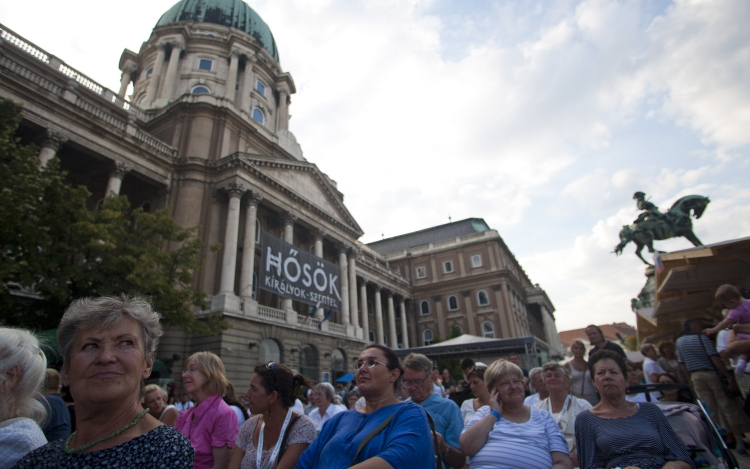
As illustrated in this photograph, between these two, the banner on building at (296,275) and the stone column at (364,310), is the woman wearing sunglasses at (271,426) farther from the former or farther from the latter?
the stone column at (364,310)

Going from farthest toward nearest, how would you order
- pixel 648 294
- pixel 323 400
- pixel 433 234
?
pixel 433 234, pixel 648 294, pixel 323 400

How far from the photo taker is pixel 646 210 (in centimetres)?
2275

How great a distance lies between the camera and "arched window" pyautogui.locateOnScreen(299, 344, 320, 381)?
2301 cm

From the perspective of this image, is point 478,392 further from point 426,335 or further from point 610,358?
point 426,335

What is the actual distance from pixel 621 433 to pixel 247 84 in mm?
34401

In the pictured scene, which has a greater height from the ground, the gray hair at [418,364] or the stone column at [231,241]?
the stone column at [231,241]

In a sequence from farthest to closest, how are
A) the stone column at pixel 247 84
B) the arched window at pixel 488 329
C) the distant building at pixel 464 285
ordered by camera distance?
the distant building at pixel 464 285
the arched window at pixel 488 329
the stone column at pixel 247 84

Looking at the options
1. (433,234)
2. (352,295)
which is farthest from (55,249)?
(433,234)

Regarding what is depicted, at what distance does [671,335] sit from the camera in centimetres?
1681

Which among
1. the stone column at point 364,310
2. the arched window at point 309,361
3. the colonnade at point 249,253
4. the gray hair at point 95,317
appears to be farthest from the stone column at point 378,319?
the gray hair at point 95,317

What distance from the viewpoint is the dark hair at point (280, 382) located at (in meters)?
3.67

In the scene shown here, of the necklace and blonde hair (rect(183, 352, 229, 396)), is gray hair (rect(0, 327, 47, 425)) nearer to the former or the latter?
the necklace

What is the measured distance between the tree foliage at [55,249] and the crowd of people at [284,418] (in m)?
7.13

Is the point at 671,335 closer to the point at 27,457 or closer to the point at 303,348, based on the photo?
the point at 303,348
